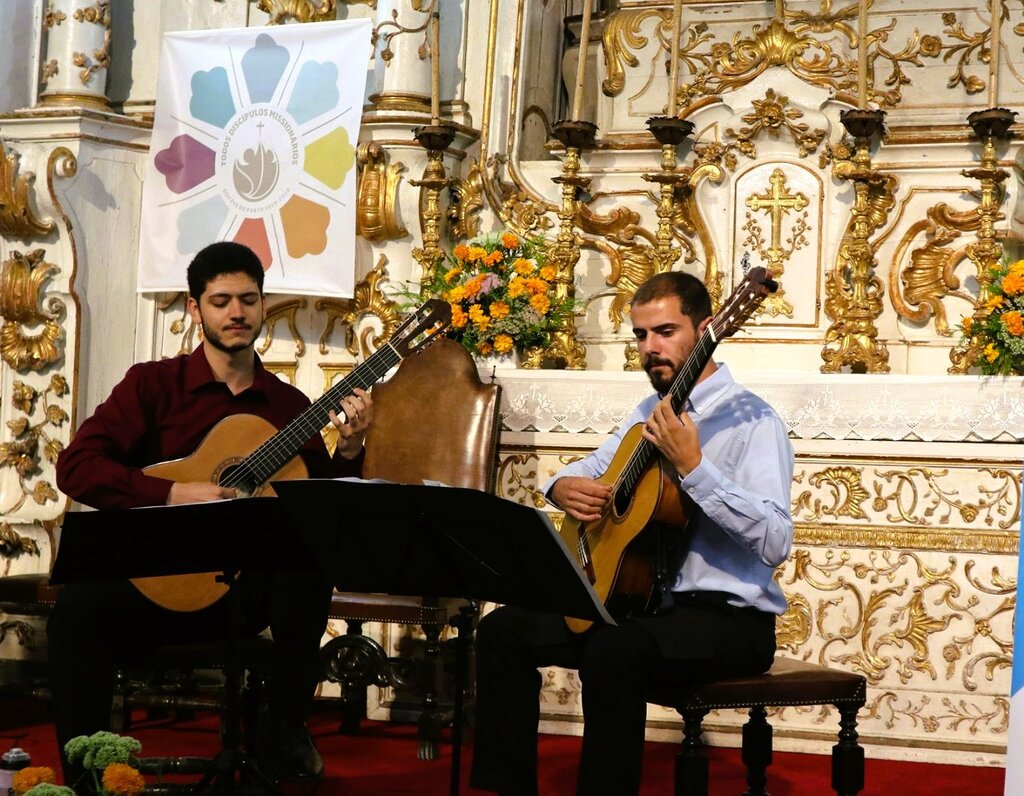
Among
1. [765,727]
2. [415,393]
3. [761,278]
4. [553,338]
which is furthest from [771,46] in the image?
[765,727]

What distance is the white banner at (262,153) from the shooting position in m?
6.09

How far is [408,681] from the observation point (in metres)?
5.60

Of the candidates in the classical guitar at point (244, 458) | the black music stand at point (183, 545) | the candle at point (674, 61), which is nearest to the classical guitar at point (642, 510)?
the black music stand at point (183, 545)

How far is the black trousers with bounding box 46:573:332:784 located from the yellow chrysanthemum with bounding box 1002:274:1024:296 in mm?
2465

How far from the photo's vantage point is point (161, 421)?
4.46 meters

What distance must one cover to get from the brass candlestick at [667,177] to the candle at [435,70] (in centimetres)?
84

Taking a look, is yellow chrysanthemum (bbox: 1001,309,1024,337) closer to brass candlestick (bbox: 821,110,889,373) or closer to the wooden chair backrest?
brass candlestick (bbox: 821,110,889,373)

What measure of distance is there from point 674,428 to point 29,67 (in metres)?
4.28

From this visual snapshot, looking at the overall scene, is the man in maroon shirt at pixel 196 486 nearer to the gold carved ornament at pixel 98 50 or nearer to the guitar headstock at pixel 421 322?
the guitar headstock at pixel 421 322

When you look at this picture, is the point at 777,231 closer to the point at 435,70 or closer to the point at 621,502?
the point at 435,70

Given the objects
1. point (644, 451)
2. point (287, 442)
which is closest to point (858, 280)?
point (644, 451)

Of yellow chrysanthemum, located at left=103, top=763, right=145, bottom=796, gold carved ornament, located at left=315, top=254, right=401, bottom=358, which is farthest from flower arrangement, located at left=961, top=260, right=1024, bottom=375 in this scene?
yellow chrysanthemum, located at left=103, top=763, right=145, bottom=796

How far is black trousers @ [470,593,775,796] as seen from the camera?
352cm

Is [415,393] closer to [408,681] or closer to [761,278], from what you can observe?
[408,681]
